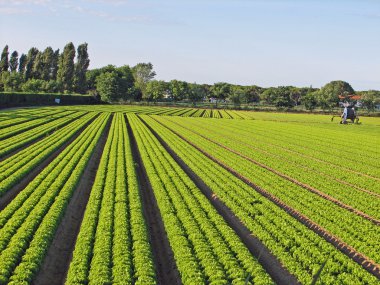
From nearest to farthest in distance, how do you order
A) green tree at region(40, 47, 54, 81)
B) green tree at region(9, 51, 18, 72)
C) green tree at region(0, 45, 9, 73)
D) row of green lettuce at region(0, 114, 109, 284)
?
row of green lettuce at region(0, 114, 109, 284) → green tree at region(0, 45, 9, 73) → green tree at region(9, 51, 18, 72) → green tree at region(40, 47, 54, 81)

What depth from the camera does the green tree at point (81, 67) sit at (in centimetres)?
13300

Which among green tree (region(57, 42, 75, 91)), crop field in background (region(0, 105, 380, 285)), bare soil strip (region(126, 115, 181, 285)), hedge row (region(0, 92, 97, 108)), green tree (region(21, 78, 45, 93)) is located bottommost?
bare soil strip (region(126, 115, 181, 285))

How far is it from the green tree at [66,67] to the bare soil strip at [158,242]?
110140 millimetres

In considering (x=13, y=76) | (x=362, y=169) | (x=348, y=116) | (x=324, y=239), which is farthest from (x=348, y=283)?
(x=13, y=76)

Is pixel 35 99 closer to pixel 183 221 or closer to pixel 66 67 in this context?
pixel 66 67

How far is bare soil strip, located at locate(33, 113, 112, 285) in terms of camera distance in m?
12.3

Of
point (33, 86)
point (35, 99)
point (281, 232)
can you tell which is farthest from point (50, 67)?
point (281, 232)

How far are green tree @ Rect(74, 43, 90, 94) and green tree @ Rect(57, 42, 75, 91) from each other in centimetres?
596

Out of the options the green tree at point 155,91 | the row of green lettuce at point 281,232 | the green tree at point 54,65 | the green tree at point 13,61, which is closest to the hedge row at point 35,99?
the green tree at point 54,65

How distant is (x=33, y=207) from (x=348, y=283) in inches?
517

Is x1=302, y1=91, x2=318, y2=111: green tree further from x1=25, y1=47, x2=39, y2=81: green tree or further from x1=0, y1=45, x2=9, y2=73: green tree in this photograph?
x1=0, y1=45, x2=9, y2=73: green tree

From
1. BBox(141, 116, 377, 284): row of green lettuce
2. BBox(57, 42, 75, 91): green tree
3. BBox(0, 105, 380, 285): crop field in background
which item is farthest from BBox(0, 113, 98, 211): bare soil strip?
BBox(57, 42, 75, 91): green tree

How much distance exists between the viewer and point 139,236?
568 inches

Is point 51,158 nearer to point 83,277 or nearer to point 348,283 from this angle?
point 83,277
